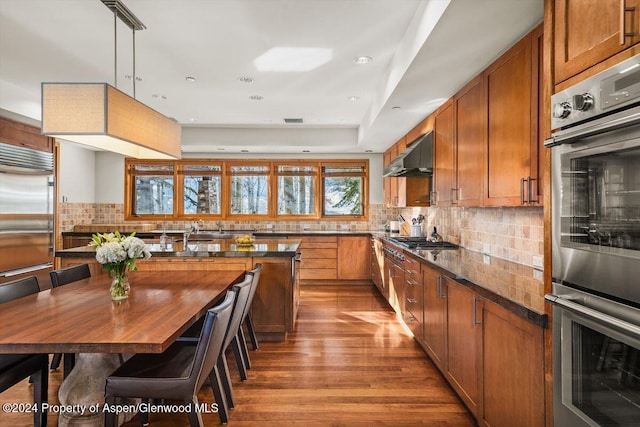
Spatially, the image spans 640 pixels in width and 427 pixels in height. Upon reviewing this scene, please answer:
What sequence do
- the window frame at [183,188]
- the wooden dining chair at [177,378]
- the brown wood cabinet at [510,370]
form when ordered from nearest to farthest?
the brown wood cabinet at [510,370], the wooden dining chair at [177,378], the window frame at [183,188]

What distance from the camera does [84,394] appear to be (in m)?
2.07

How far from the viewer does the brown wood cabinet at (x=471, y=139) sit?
9.11 ft

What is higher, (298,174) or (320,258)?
(298,174)

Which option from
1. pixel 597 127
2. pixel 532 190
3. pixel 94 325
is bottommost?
pixel 94 325

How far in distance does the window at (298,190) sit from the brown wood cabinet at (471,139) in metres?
4.04

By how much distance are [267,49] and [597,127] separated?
2662mm

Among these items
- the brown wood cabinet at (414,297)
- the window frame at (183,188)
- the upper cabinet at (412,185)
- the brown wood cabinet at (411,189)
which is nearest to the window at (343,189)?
the upper cabinet at (412,185)

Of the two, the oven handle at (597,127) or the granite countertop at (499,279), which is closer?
the oven handle at (597,127)

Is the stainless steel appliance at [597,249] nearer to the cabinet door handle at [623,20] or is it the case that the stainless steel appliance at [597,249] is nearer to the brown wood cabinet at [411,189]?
the cabinet door handle at [623,20]

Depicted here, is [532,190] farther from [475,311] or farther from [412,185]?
[412,185]

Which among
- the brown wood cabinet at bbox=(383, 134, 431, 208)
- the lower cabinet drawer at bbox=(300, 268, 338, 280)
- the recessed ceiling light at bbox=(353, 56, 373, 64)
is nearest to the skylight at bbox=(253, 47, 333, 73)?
the recessed ceiling light at bbox=(353, 56, 373, 64)

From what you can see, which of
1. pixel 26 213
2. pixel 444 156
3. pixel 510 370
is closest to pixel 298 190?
pixel 444 156

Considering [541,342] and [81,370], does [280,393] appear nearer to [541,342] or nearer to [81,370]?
[81,370]

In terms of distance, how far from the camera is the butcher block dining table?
158 centimetres
